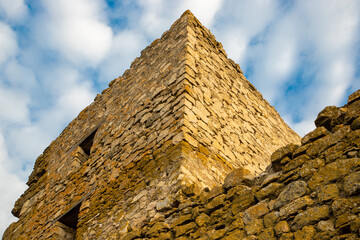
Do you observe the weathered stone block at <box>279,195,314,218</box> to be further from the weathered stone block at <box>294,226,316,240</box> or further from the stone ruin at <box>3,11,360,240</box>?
the weathered stone block at <box>294,226,316,240</box>

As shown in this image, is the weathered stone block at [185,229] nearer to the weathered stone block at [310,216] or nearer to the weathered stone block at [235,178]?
the weathered stone block at [235,178]

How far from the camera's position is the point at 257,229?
2.61m

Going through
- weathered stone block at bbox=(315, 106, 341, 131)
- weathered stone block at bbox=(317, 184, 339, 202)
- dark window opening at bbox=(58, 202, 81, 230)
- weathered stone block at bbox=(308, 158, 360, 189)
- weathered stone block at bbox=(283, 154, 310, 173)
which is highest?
dark window opening at bbox=(58, 202, 81, 230)

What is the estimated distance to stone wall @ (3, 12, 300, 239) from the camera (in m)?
4.11

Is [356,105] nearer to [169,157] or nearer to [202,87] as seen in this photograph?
[169,157]

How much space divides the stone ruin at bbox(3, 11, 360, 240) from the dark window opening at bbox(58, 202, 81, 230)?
19 millimetres

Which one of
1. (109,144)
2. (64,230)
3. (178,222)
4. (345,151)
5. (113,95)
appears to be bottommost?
(345,151)

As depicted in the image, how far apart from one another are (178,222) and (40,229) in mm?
4340

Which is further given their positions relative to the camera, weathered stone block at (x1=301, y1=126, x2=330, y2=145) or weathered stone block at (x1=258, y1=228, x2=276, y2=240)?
weathered stone block at (x1=301, y1=126, x2=330, y2=145)

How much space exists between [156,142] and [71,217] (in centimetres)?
273

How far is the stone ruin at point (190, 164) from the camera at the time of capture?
7.99 ft

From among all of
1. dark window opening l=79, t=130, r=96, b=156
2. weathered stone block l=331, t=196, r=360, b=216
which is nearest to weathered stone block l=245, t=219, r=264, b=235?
weathered stone block l=331, t=196, r=360, b=216

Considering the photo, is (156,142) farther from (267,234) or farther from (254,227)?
(267,234)

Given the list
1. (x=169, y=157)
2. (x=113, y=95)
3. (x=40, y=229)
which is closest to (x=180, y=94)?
(x=169, y=157)
